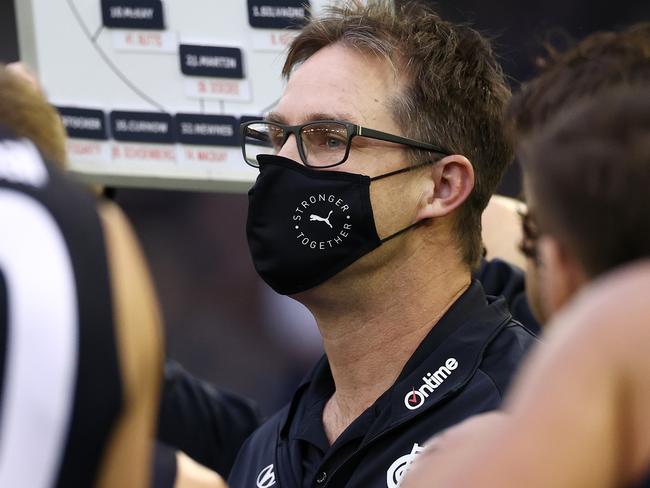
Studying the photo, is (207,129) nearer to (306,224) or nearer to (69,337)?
(306,224)

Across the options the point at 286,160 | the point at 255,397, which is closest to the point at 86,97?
the point at 286,160

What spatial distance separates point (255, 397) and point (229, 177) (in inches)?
141

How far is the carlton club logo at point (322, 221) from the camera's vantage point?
A: 9.40ft

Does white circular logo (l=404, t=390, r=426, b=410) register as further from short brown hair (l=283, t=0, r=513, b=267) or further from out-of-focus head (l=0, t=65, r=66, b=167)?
out-of-focus head (l=0, t=65, r=66, b=167)

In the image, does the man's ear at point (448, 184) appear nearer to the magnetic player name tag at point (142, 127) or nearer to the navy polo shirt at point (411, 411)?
the navy polo shirt at point (411, 411)

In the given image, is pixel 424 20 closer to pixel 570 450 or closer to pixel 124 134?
pixel 124 134

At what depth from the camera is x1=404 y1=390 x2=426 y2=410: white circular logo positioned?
2.67 metres

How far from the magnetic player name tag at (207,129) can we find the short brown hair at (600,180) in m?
1.88

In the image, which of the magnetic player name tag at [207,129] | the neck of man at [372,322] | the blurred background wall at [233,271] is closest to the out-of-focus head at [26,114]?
the neck of man at [372,322]

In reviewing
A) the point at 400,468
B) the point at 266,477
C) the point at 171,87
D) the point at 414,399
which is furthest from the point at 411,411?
the point at 171,87

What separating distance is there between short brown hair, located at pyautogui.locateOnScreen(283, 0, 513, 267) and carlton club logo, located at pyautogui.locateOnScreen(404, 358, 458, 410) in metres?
0.41

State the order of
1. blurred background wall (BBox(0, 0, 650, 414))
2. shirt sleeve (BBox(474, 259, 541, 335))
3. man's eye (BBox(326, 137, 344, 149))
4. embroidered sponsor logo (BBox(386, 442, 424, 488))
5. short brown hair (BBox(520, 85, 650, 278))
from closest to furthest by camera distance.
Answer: short brown hair (BBox(520, 85, 650, 278))
embroidered sponsor logo (BBox(386, 442, 424, 488))
man's eye (BBox(326, 137, 344, 149))
shirt sleeve (BBox(474, 259, 541, 335))
blurred background wall (BBox(0, 0, 650, 414))

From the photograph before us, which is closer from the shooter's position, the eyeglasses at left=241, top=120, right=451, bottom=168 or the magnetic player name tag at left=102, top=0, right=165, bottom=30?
the eyeglasses at left=241, top=120, right=451, bottom=168

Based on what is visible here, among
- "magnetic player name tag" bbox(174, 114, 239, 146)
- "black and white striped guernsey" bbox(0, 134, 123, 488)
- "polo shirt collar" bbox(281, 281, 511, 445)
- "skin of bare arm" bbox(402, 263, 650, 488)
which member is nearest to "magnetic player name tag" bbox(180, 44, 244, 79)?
"magnetic player name tag" bbox(174, 114, 239, 146)
